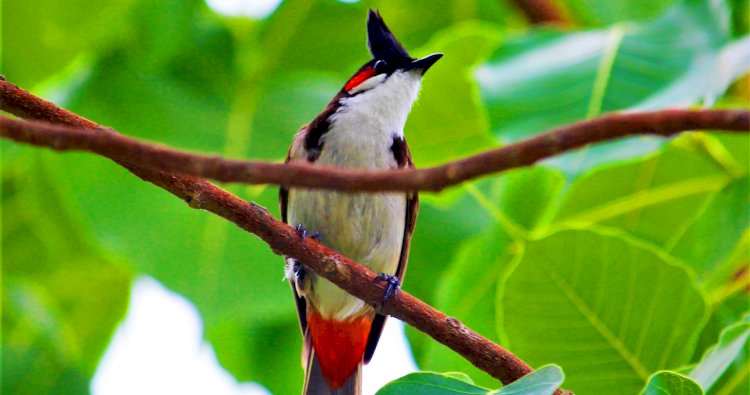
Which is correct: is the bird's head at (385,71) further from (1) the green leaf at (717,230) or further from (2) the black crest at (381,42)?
(1) the green leaf at (717,230)

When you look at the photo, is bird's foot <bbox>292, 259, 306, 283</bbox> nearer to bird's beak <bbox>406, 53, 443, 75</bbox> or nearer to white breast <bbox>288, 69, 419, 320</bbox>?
white breast <bbox>288, 69, 419, 320</bbox>

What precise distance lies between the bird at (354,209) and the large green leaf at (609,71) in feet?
1.04

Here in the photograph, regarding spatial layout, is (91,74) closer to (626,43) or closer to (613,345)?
(626,43)

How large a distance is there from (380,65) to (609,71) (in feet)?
2.38

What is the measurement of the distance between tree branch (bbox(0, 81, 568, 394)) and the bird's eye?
128 cm

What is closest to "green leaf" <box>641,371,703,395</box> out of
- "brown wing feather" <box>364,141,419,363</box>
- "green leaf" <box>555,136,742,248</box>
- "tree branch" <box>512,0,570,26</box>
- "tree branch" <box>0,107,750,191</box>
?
"tree branch" <box>0,107,750,191</box>

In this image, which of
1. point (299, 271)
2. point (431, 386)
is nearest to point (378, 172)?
point (431, 386)

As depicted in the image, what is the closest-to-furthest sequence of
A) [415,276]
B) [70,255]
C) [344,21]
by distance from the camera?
[415,276] → [344,21] → [70,255]

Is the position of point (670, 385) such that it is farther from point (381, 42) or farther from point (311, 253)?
Answer: point (381, 42)

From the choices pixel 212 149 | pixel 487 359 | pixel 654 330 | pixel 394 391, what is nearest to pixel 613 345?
pixel 654 330

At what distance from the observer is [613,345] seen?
2.44m

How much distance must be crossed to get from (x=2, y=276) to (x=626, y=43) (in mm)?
2734

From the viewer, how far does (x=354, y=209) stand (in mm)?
2924

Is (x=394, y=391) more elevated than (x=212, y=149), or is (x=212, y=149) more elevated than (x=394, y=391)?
(x=212, y=149)
